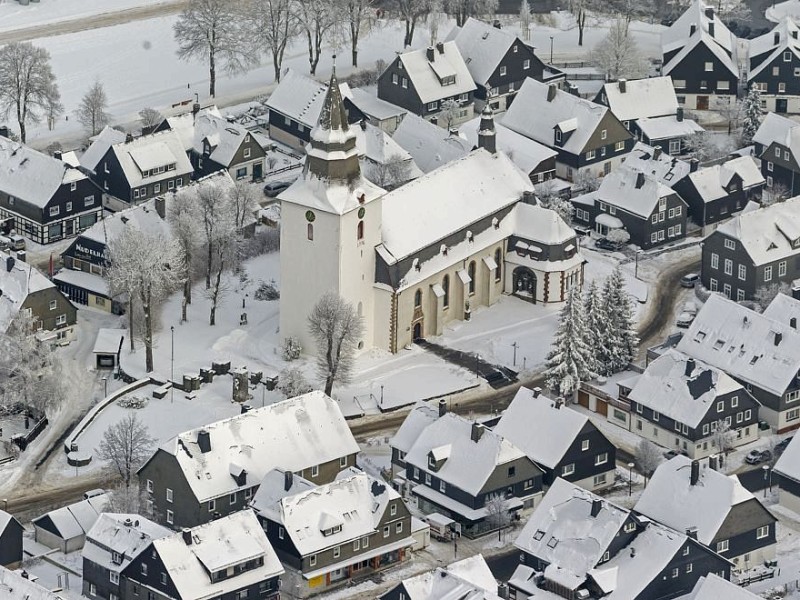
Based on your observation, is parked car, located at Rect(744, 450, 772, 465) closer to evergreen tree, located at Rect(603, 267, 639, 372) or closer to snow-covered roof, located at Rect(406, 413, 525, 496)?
evergreen tree, located at Rect(603, 267, 639, 372)

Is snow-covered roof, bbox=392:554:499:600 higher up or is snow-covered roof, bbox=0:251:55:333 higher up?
snow-covered roof, bbox=0:251:55:333

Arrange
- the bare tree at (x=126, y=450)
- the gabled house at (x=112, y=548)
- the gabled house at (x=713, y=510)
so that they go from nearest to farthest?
the gabled house at (x=112, y=548) → the gabled house at (x=713, y=510) → the bare tree at (x=126, y=450)

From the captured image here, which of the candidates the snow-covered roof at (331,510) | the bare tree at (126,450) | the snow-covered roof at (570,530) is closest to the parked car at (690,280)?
the snow-covered roof at (570,530)

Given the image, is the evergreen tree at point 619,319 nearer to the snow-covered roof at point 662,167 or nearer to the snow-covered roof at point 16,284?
the snow-covered roof at point 662,167

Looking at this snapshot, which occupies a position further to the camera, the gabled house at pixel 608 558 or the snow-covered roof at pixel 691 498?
the snow-covered roof at pixel 691 498

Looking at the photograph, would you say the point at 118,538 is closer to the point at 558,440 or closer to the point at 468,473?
the point at 468,473

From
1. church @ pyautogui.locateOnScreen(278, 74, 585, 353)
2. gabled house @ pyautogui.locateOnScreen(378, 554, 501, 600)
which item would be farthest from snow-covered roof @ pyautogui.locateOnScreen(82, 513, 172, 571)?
church @ pyautogui.locateOnScreen(278, 74, 585, 353)

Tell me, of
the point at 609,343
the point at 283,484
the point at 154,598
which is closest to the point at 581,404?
the point at 609,343
